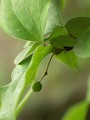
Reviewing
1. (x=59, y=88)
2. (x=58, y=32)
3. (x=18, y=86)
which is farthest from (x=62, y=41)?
(x=59, y=88)

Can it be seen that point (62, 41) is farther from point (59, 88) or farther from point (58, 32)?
point (59, 88)

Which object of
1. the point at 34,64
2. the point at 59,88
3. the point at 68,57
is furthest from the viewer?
the point at 59,88

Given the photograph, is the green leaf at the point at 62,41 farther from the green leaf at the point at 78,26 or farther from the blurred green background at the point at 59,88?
the blurred green background at the point at 59,88

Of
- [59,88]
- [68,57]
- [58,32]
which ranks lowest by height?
[59,88]

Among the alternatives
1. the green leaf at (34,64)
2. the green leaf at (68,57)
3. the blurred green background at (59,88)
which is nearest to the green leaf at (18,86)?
the green leaf at (34,64)

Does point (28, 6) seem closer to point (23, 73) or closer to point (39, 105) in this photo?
point (23, 73)

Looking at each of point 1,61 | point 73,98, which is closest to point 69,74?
point 73,98
